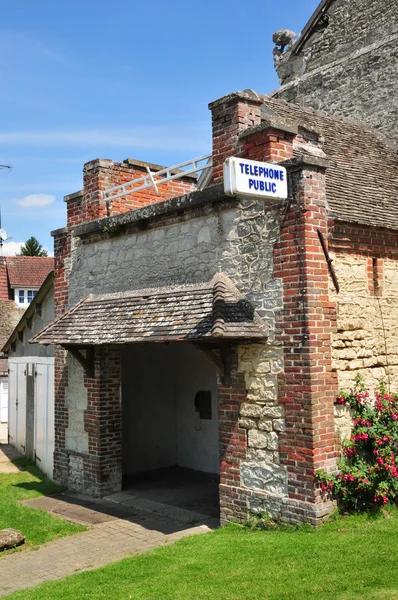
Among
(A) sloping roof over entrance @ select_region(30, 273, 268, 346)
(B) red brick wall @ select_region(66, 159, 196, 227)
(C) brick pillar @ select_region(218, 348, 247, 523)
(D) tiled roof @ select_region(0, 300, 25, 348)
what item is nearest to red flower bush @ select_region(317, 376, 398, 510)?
(C) brick pillar @ select_region(218, 348, 247, 523)

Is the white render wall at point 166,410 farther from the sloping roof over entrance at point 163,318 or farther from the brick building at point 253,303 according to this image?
the sloping roof over entrance at point 163,318

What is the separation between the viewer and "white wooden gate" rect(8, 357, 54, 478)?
11.9m

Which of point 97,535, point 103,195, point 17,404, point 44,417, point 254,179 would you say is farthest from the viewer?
point 17,404

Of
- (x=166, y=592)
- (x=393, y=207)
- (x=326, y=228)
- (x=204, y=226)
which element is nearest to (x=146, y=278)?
(x=204, y=226)

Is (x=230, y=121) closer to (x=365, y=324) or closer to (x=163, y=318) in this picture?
(x=163, y=318)

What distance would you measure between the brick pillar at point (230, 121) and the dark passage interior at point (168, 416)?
4.77 meters

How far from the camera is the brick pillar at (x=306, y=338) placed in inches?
283

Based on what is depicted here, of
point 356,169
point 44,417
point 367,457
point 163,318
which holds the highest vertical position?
point 356,169

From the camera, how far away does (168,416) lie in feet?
42.2

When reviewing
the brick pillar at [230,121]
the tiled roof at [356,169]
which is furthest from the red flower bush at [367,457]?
the brick pillar at [230,121]

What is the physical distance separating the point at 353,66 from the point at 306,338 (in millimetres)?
9142

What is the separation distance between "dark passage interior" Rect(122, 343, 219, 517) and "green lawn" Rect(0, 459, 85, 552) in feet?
5.53

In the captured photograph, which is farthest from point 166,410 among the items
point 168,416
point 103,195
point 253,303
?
point 253,303

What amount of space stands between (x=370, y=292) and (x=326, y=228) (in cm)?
126
